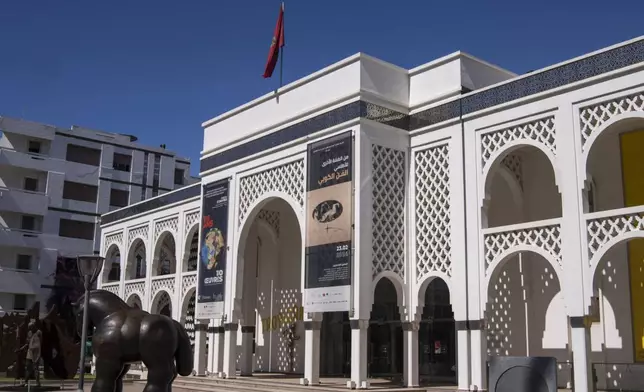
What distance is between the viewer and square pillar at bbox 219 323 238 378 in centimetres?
1808

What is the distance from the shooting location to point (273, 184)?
17.5 metres

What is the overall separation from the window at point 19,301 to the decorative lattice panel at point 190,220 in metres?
16.0

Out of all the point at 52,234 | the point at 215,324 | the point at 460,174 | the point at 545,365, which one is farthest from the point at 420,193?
the point at 52,234

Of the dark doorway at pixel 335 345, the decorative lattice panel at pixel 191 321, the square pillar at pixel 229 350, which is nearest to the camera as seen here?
the square pillar at pixel 229 350

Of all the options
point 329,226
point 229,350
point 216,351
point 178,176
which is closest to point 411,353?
point 329,226

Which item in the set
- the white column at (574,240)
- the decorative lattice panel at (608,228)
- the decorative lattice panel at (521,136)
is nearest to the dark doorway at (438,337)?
the decorative lattice panel at (521,136)

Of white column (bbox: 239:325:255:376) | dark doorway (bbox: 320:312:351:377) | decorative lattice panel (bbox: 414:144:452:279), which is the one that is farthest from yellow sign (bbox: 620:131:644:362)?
white column (bbox: 239:325:255:376)

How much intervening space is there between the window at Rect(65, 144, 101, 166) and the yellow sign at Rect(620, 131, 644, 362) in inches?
1214

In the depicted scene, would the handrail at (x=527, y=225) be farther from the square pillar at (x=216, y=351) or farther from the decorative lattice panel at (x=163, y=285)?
the decorative lattice panel at (x=163, y=285)

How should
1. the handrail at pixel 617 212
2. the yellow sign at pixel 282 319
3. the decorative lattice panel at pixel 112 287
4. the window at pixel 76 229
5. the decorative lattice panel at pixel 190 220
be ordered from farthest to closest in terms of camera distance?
the window at pixel 76 229
the decorative lattice panel at pixel 112 287
the decorative lattice panel at pixel 190 220
the yellow sign at pixel 282 319
the handrail at pixel 617 212

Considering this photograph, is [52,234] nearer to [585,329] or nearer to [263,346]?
[263,346]

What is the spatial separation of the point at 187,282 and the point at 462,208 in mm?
10383

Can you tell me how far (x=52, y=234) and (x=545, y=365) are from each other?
1387 inches

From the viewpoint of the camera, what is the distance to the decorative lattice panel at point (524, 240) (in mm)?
12750
